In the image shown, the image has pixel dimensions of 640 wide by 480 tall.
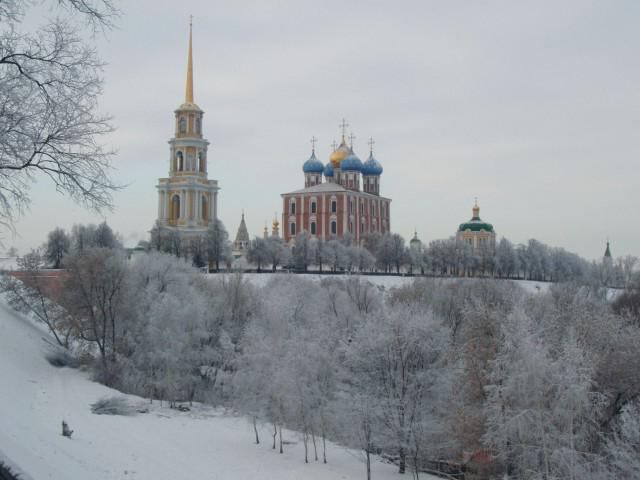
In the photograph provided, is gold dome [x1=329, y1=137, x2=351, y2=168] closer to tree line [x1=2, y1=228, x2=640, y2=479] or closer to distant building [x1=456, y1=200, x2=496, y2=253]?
distant building [x1=456, y1=200, x2=496, y2=253]

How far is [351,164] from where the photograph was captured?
8688 centimetres

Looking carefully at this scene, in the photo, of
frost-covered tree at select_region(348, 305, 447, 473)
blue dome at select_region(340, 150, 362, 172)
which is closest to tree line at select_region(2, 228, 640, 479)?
frost-covered tree at select_region(348, 305, 447, 473)

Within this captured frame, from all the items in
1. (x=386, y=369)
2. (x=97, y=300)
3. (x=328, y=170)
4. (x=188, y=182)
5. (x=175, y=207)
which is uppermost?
(x=328, y=170)

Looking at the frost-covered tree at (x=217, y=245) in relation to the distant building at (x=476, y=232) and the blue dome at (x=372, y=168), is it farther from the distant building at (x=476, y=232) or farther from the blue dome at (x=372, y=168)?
the distant building at (x=476, y=232)

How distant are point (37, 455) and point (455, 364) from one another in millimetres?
12020

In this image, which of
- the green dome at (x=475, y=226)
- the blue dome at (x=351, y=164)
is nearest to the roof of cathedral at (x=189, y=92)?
the blue dome at (x=351, y=164)

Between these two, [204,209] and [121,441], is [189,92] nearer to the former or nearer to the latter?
[204,209]

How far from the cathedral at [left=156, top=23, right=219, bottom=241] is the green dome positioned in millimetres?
44372

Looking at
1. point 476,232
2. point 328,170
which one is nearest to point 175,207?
point 328,170

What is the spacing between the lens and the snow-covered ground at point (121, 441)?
15492 millimetres

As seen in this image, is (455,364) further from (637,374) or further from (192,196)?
(192,196)

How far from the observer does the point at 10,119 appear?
8.30 m

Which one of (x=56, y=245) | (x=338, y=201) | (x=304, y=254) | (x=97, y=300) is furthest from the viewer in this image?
(x=338, y=201)

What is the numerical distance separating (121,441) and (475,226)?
86180 millimetres
